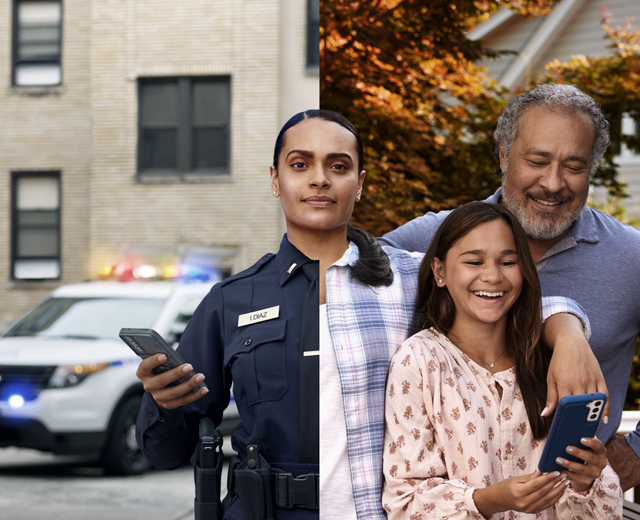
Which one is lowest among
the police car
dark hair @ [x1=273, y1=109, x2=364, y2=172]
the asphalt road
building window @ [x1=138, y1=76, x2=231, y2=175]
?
the asphalt road

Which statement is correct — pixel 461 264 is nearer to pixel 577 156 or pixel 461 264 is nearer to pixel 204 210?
pixel 577 156

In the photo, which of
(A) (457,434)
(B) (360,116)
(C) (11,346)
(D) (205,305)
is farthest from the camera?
(C) (11,346)

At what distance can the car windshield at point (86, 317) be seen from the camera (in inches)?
115

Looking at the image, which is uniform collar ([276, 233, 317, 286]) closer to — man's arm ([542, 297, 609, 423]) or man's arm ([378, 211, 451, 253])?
man's arm ([378, 211, 451, 253])

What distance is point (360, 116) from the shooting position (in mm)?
1867

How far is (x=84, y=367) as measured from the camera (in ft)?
10.9

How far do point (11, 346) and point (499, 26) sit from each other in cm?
221

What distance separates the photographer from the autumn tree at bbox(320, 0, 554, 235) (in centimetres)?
179

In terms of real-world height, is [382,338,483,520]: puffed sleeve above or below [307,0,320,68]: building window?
below

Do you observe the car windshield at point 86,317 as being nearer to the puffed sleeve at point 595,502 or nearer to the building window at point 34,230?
the building window at point 34,230

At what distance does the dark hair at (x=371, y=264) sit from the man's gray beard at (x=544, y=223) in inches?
10.0

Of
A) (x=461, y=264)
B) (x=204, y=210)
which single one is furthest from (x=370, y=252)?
(x=204, y=210)

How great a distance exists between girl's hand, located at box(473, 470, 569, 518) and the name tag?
22.0 inches

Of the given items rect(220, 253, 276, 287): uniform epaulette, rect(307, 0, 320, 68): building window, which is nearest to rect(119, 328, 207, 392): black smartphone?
rect(220, 253, 276, 287): uniform epaulette
